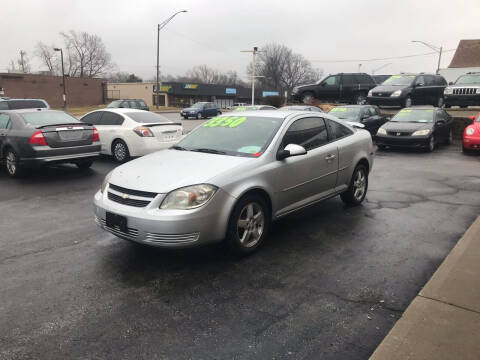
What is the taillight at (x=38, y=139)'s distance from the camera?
835 cm

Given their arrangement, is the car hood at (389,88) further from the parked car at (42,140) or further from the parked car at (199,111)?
the parked car at (199,111)

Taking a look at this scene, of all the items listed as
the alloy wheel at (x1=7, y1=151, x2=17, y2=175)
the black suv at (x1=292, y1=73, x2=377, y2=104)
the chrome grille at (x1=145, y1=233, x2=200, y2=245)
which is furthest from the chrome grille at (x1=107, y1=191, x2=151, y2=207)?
the black suv at (x1=292, y1=73, x2=377, y2=104)

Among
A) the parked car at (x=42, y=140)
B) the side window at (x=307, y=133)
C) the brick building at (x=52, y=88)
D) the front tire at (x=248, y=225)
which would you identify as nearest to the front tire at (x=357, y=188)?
the side window at (x=307, y=133)

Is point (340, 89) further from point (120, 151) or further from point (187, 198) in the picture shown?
point (187, 198)

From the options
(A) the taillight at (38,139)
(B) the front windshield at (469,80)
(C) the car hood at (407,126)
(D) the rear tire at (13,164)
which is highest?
(B) the front windshield at (469,80)

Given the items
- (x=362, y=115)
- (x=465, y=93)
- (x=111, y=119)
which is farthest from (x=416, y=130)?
(x=111, y=119)

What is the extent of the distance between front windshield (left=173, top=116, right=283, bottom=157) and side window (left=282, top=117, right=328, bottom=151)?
0.21 m

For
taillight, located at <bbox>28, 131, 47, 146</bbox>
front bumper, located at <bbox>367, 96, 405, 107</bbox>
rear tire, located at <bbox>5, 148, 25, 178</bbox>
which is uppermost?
front bumper, located at <bbox>367, 96, 405, 107</bbox>

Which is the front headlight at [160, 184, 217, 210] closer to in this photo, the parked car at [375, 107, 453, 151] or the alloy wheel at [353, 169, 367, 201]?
the alloy wheel at [353, 169, 367, 201]

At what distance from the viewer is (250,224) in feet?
14.6

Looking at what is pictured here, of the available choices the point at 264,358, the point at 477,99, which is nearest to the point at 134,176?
the point at 264,358

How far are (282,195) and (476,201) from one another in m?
4.30

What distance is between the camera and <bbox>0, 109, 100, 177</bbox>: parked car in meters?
8.41

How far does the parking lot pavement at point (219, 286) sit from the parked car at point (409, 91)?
45.1 ft
